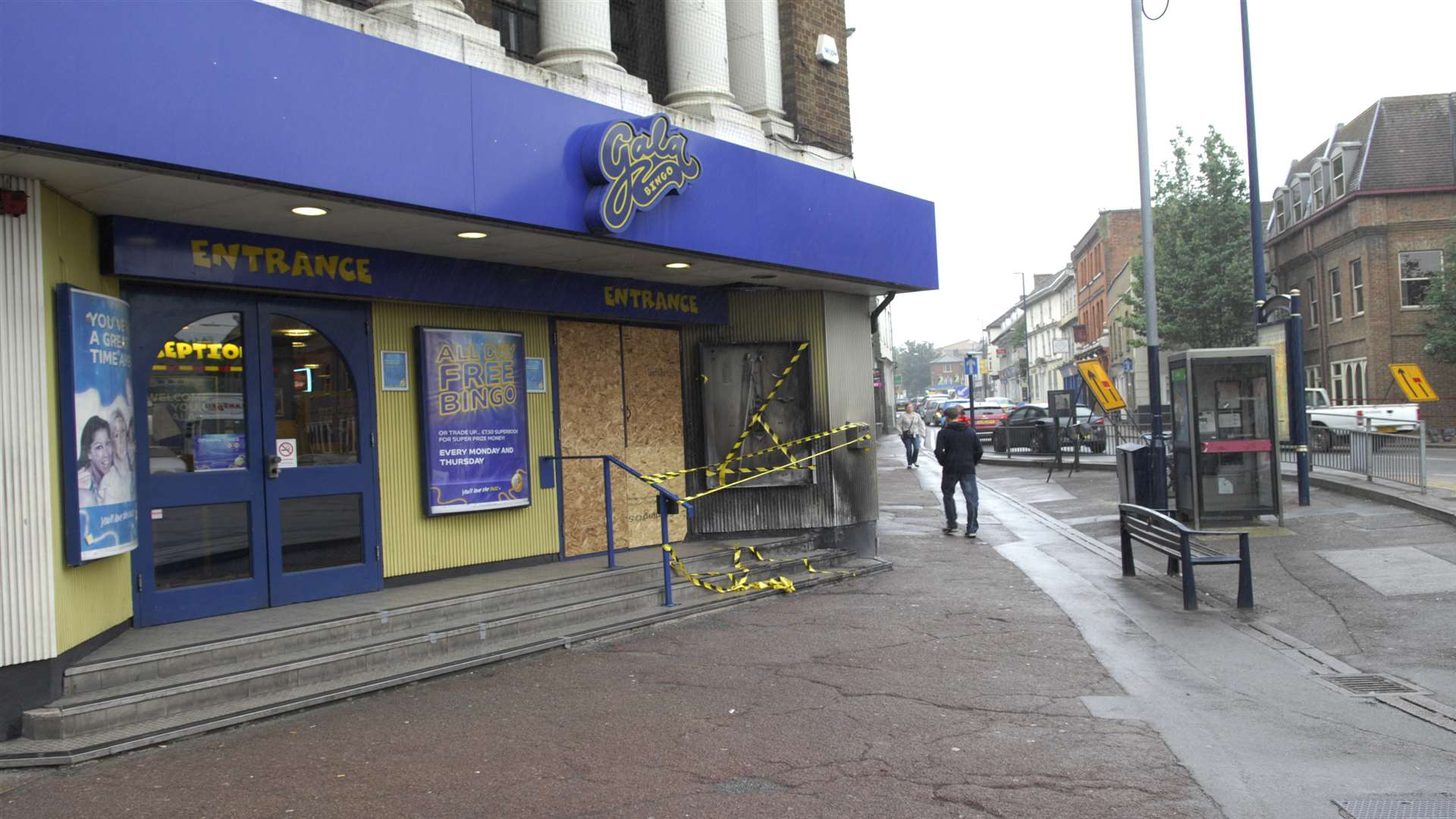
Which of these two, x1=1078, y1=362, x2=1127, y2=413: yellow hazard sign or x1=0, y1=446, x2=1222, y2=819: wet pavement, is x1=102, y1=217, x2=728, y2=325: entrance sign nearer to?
x1=0, y1=446, x2=1222, y2=819: wet pavement

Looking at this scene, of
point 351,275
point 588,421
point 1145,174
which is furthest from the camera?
point 1145,174

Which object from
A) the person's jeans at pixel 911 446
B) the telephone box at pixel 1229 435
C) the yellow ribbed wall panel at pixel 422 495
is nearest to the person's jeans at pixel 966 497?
the telephone box at pixel 1229 435

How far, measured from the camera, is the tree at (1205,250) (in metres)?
44.0

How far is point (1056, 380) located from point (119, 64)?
86833 mm

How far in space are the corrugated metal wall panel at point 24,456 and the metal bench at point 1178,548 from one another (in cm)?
865

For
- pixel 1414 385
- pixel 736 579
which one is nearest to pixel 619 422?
pixel 736 579

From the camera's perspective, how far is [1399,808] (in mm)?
4836

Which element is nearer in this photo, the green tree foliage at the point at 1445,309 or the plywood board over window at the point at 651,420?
the plywood board over window at the point at 651,420

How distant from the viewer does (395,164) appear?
746 centimetres

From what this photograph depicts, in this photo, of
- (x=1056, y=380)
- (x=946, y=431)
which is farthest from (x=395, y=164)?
(x=1056, y=380)

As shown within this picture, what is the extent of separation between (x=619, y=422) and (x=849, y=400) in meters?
3.00

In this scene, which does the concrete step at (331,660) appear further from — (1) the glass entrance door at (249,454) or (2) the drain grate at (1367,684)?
(2) the drain grate at (1367,684)

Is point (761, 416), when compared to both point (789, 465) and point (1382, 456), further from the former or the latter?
point (1382, 456)

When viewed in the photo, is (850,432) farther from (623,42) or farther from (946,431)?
(623,42)
